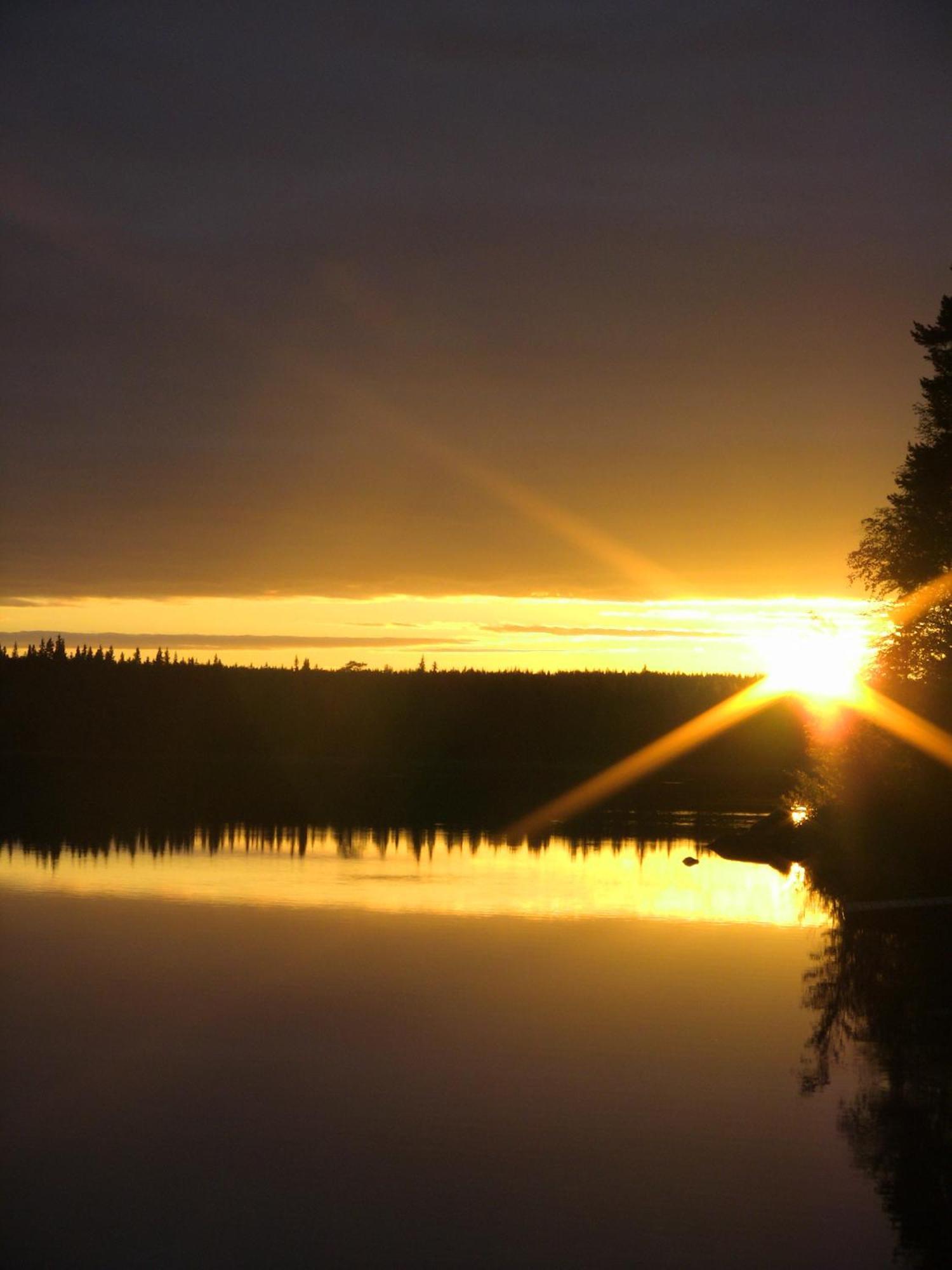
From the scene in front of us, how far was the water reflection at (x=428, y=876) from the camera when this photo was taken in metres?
40.8

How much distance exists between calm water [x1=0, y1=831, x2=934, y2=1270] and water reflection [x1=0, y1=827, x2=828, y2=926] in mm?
625

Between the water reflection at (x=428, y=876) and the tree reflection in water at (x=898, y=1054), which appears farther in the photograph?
the water reflection at (x=428, y=876)

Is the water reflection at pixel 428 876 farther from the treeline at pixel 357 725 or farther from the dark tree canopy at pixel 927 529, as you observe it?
the treeline at pixel 357 725

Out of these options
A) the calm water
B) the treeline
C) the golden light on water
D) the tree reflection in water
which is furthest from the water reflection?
the treeline

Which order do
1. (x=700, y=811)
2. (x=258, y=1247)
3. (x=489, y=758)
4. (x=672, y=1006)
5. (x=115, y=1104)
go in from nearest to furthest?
1. (x=258, y=1247)
2. (x=115, y=1104)
3. (x=672, y=1006)
4. (x=700, y=811)
5. (x=489, y=758)

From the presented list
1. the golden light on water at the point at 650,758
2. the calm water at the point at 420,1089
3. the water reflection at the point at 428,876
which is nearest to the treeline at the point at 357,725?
the golden light on water at the point at 650,758

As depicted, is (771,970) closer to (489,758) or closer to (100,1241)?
(100,1241)

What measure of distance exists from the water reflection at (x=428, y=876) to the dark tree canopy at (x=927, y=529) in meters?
9.03

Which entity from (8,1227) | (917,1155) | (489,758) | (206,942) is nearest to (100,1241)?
(8,1227)

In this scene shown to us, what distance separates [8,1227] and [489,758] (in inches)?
5613

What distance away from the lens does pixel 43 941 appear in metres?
33.4

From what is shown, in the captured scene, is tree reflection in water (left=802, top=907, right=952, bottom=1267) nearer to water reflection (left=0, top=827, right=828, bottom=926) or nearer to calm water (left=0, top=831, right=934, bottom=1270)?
calm water (left=0, top=831, right=934, bottom=1270)

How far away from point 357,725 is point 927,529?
129871 mm

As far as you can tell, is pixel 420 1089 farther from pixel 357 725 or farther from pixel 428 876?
pixel 357 725
